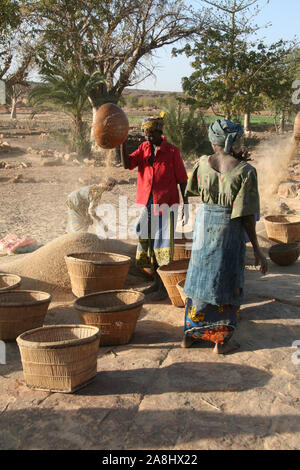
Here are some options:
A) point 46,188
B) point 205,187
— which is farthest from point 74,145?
point 205,187

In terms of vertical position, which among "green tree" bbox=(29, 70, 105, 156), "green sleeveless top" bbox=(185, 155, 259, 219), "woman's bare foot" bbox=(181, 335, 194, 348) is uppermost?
"green tree" bbox=(29, 70, 105, 156)

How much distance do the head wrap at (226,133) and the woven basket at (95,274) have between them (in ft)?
5.10

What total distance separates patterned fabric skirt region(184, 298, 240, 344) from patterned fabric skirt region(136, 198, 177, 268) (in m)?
1.16

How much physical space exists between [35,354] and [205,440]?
106 centimetres

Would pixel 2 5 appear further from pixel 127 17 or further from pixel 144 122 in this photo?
pixel 144 122

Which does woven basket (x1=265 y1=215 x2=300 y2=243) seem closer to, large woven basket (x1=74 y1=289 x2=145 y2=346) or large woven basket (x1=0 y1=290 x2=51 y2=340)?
large woven basket (x1=74 y1=289 x2=145 y2=346)

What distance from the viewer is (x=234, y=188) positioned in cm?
314

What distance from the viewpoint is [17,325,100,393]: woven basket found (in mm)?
2766

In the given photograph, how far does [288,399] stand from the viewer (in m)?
2.70

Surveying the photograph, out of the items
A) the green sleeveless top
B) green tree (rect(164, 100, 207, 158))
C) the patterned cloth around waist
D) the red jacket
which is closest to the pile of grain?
the red jacket

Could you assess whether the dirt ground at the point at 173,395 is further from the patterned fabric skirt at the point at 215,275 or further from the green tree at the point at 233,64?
the green tree at the point at 233,64

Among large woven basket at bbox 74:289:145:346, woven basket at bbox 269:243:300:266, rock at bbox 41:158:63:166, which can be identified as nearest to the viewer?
large woven basket at bbox 74:289:145:346

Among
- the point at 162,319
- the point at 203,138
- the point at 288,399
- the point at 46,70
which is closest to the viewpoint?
the point at 288,399

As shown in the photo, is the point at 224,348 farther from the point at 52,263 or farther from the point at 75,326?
the point at 52,263
